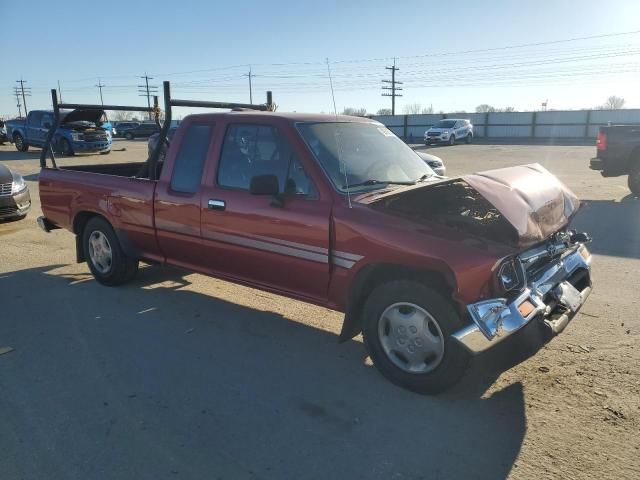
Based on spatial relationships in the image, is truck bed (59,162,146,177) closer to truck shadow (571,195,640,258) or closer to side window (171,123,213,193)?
side window (171,123,213,193)

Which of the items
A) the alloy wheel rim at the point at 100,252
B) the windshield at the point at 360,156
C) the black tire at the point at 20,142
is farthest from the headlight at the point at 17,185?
the black tire at the point at 20,142

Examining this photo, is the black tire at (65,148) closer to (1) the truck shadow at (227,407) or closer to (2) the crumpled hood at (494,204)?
(1) the truck shadow at (227,407)

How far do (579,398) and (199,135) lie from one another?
3.72 meters

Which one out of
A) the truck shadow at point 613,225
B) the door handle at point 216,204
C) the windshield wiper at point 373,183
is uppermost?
the windshield wiper at point 373,183

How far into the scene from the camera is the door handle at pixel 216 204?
4.37 metres

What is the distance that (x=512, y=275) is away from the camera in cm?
319

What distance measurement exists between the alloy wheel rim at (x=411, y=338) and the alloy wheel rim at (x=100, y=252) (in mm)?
3555

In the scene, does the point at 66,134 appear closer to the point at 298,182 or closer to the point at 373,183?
the point at 298,182

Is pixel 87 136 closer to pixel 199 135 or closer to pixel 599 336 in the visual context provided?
pixel 199 135

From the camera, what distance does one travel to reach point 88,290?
5.67 meters

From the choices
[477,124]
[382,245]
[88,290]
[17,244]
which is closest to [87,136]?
[17,244]

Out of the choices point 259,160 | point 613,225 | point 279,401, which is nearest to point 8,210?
point 259,160

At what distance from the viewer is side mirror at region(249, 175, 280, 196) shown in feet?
12.2

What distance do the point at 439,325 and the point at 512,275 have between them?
554 millimetres
